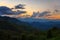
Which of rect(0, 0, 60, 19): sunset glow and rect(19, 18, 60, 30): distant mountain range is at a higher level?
rect(0, 0, 60, 19): sunset glow

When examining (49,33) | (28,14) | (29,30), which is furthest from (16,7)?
(49,33)

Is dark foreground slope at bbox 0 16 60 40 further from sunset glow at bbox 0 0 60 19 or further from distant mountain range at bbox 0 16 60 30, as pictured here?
sunset glow at bbox 0 0 60 19

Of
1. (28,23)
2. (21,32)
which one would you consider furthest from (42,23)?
(21,32)

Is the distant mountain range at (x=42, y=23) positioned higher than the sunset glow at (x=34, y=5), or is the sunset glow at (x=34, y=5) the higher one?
the sunset glow at (x=34, y=5)

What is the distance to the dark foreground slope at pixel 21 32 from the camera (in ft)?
7.45

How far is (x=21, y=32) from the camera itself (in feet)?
7.54

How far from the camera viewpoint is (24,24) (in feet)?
7.63

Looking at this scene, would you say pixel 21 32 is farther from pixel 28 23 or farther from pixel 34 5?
pixel 34 5

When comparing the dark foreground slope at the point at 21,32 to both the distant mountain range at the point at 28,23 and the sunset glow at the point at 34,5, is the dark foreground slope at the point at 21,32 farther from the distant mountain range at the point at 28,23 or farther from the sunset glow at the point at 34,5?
the sunset glow at the point at 34,5

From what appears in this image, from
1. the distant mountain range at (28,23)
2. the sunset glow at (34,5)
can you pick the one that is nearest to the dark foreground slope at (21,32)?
the distant mountain range at (28,23)

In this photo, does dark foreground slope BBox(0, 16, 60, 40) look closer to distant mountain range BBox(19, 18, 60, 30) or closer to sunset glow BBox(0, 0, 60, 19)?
distant mountain range BBox(19, 18, 60, 30)

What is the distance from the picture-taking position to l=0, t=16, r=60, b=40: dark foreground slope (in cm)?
227

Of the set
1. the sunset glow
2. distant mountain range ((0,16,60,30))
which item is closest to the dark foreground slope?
distant mountain range ((0,16,60,30))

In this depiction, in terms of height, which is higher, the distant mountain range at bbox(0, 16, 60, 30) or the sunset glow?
the sunset glow
